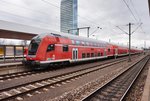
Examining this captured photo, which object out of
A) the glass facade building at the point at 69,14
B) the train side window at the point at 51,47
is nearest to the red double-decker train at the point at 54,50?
the train side window at the point at 51,47

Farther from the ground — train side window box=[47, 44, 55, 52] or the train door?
train side window box=[47, 44, 55, 52]

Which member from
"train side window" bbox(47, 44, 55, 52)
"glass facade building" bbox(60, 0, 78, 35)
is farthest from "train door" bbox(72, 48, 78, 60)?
"glass facade building" bbox(60, 0, 78, 35)

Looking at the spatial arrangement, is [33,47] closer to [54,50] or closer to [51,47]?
[51,47]

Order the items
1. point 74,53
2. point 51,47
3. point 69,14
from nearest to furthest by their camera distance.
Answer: point 51,47, point 74,53, point 69,14

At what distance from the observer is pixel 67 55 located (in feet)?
56.6

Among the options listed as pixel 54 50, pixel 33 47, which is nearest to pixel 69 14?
pixel 54 50

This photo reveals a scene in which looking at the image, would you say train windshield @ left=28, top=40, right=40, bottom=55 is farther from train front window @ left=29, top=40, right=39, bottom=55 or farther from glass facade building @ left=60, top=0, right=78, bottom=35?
glass facade building @ left=60, top=0, right=78, bottom=35

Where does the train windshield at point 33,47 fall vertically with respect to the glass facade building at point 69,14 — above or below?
below

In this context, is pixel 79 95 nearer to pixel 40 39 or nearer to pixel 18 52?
pixel 40 39

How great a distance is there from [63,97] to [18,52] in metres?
18.0

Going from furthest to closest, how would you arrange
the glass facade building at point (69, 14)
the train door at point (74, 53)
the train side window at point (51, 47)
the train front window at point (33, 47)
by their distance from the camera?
the glass facade building at point (69, 14) → the train door at point (74, 53) → the train side window at point (51, 47) → the train front window at point (33, 47)

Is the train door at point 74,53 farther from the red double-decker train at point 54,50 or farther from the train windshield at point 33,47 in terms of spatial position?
the train windshield at point 33,47

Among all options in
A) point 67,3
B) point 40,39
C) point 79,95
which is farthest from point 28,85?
point 67,3

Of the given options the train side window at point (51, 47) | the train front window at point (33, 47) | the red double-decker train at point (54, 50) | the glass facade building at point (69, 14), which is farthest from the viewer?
the glass facade building at point (69, 14)
